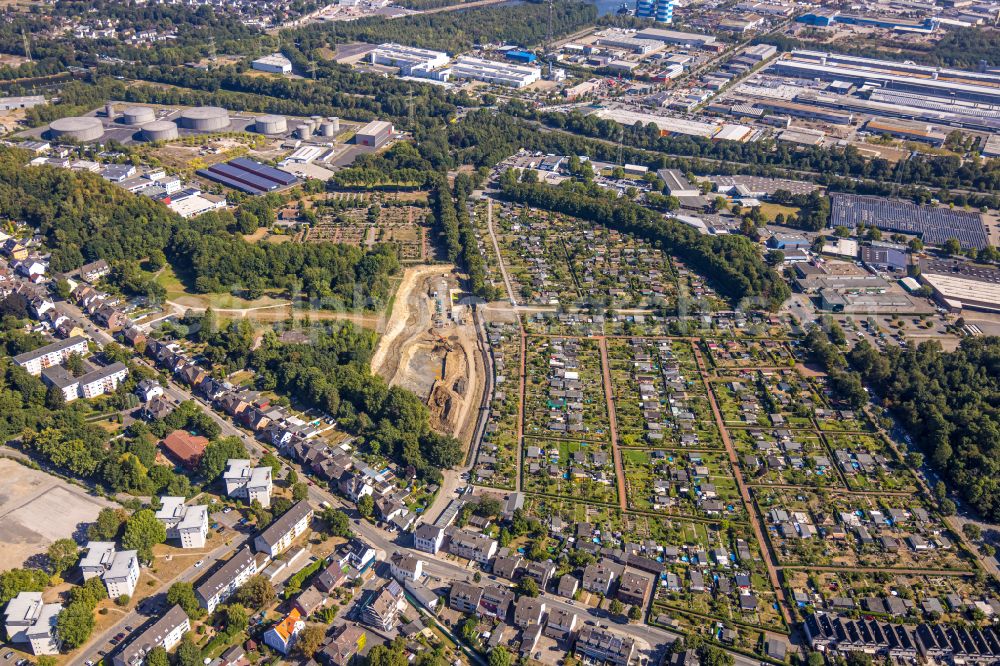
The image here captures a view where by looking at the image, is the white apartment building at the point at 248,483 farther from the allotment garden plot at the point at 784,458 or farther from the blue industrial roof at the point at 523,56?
the blue industrial roof at the point at 523,56

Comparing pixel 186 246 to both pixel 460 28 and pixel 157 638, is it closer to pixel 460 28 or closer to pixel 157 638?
pixel 157 638

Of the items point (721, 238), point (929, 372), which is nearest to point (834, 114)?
point (721, 238)

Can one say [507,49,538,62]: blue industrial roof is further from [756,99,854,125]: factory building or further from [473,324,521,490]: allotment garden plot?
[473,324,521,490]: allotment garden plot

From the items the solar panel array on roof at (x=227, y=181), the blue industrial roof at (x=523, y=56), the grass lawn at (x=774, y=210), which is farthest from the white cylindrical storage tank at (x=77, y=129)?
the grass lawn at (x=774, y=210)

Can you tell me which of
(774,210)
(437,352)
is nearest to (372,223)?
(437,352)

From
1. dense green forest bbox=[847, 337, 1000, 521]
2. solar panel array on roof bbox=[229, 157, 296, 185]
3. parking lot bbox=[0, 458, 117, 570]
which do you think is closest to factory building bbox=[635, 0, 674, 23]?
solar panel array on roof bbox=[229, 157, 296, 185]

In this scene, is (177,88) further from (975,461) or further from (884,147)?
(975,461)
